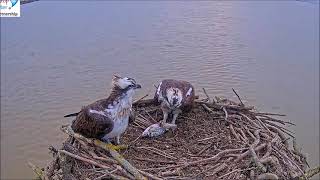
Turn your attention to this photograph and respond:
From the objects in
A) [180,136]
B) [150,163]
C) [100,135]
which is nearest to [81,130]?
[100,135]

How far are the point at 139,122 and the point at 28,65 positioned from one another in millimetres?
3499

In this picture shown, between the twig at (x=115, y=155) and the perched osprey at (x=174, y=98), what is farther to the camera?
the perched osprey at (x=174, y=98)

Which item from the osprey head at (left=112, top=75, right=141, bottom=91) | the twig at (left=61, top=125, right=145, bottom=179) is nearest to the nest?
the twig at (left=61, top=125, right=145, bottom=179)

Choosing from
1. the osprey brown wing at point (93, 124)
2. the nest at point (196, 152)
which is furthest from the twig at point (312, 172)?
the osprey brown wing at point (93, 124)

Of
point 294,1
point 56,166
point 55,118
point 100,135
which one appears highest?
point 294,1

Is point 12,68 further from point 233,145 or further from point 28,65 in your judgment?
point 233,145

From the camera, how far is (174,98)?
4.00m

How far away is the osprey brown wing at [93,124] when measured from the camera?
338 centimetres

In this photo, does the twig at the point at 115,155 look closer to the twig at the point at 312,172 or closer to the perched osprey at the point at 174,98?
the perched osprey at the point at 174,98

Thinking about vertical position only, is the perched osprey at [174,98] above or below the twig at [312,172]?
above

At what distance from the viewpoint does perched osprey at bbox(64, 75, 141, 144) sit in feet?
11.1

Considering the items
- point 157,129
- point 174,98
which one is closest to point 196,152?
point 157,129

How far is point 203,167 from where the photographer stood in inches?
132

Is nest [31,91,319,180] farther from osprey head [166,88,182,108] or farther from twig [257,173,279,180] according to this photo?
osprey head [166,88,182,108]
